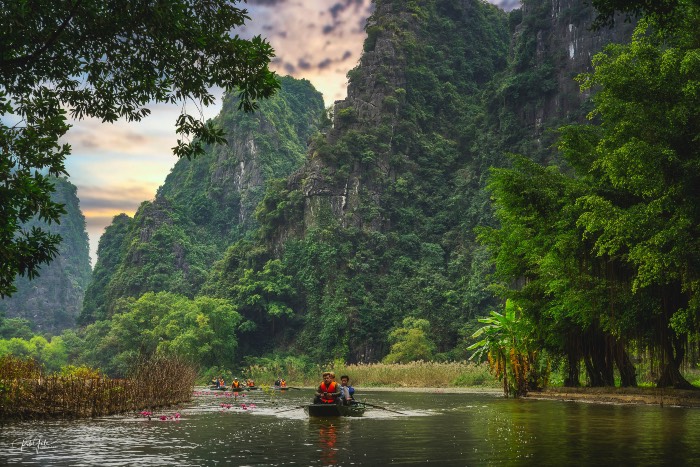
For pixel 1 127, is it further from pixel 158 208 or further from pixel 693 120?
pixel 158 208

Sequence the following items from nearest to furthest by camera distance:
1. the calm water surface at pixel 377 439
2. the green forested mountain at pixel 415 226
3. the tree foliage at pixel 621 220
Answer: the calm water surface at pixel 377 439 → the tree foliage at pixel 621 220 → the green forested mountain at pixel 415 226

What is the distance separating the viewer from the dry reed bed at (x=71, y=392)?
2325cm

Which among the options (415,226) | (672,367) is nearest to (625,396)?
(672,367)

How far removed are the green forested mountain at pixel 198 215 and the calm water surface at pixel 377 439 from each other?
10223 cm

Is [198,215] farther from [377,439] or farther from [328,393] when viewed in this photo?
[377,439]

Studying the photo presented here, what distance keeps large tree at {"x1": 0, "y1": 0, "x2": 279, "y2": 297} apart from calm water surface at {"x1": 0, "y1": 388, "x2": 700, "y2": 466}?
170 inches

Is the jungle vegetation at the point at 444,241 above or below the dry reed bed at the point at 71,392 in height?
above

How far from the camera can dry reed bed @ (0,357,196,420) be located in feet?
76.3

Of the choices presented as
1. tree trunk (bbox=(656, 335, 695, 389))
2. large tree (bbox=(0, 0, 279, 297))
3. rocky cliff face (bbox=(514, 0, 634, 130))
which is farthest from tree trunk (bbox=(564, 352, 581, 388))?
rocky cliff face (bbox=(514, 0, 634, 130))

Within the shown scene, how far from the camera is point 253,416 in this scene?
95.1ft

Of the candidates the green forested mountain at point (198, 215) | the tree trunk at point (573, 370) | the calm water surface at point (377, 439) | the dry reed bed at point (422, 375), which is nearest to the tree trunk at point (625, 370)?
the tree trunk at point (573, 370)

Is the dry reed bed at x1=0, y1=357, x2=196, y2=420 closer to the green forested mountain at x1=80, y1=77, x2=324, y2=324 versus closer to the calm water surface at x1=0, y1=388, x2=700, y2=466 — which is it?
the calm water surface at x1=0, y1=388, x2=700, y2=466

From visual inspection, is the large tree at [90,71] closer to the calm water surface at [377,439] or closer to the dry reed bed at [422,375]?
the calm water surface at [377,439]

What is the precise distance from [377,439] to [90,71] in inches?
420
